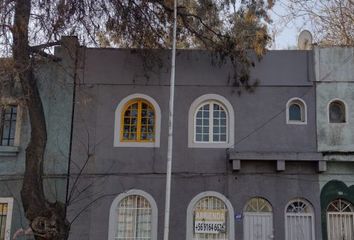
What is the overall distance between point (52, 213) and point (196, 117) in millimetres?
6111

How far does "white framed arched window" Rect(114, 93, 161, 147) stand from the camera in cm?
1600

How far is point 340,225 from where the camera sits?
15375mm

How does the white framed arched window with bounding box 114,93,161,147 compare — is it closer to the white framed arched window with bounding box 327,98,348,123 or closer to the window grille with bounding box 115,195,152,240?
the window grille with bounding box 115,195,152,240

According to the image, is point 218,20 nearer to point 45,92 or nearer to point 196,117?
point 196,117

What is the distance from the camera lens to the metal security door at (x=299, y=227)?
50.2ft

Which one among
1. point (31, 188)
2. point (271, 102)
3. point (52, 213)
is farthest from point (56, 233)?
point (271, 102)

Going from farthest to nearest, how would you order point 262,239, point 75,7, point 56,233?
point 262,239 < point 75,7 < point 56,233

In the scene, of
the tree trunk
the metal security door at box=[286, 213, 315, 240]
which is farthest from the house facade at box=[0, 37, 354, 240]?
the tree trunk

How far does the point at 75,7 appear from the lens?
13477 millimetres

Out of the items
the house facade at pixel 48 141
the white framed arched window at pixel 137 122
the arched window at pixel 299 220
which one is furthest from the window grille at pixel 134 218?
the arched window at pixel 299 220

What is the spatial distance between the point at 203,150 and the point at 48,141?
505 cm

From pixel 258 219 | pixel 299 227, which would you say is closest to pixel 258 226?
pixel 258 219

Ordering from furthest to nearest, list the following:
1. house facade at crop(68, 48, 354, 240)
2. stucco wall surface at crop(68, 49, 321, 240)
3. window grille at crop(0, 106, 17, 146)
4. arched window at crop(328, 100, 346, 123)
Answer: window grille at crop(0, 106, 17, 146) → arched window at crop(328, 100, 346, 123) → stucco wall surface at crop(68, 49, 321, 240) → house facade at crop(68, 48, 354, 240)

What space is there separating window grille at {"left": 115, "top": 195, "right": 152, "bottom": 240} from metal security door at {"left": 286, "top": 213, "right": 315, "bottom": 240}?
434 centimetres
